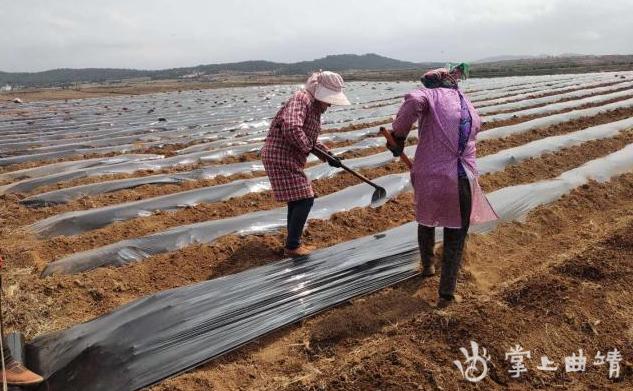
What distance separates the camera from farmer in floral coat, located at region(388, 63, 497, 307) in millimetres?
3059

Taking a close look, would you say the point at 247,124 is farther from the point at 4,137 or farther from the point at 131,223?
the point at 131,223

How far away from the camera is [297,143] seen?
3418mm

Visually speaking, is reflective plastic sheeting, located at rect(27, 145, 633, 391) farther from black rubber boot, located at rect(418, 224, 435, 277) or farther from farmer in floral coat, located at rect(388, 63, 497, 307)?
farmer in floral coat, located at rect(388, 63, 497, 307)

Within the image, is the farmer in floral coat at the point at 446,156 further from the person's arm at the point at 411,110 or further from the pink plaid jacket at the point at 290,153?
the pink plaid jacket at the point at 290,153

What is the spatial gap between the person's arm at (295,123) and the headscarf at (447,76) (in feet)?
2.87

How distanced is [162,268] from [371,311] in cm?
191

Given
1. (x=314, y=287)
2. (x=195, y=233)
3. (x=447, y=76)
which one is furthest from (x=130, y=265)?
(x=447, y=76)

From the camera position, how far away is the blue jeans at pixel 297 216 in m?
3.77

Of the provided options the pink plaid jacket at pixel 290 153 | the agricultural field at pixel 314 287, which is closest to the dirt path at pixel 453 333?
the agricultural field at pixel 314 287

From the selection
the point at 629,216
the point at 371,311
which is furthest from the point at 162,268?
the point at 629,216

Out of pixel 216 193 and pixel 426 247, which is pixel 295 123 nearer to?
pixel 426 247

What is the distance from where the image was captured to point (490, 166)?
691 centimetres

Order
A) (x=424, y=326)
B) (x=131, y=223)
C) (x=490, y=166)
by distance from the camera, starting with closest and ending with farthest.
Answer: (x=424, y=326), (x=131, y=223), (x=490, y=166)

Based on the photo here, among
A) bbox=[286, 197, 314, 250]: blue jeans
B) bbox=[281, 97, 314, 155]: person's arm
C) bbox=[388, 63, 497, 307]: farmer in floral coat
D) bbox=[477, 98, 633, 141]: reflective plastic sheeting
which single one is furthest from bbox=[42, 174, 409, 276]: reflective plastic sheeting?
bbox=[477, 98, 633, 141]: reflective plastic sheeting
